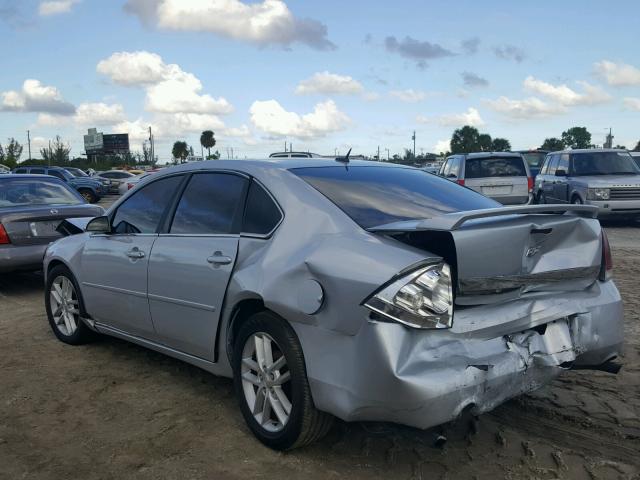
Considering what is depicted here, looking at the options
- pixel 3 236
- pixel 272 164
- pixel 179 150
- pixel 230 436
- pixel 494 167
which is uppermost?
pixel 179 150

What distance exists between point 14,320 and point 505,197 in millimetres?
10125

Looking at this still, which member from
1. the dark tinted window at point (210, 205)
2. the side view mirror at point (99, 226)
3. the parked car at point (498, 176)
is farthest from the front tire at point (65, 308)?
the parked car at point (498, 176)

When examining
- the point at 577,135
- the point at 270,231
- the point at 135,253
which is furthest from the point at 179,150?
the point at 270,231

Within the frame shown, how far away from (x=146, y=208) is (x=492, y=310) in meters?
2.70

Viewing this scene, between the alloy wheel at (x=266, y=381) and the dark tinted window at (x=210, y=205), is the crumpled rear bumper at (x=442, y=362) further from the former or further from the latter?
the dark tinted window at (x=210, y=205)

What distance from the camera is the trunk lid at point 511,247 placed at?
2.96m

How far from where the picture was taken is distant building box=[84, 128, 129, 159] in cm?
9600

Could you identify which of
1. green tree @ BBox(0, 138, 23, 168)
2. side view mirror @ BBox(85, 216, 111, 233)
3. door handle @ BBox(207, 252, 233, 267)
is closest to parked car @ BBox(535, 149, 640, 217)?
side view mirror @ BBox(85, 216, 111, 233)

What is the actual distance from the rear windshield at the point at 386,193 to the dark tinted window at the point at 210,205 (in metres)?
0.43

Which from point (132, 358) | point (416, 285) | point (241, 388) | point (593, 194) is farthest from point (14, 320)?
point (593, 194)

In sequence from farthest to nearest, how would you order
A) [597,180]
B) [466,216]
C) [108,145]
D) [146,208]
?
1. [108,145]
2. [597,180]
3. [146,208]
4. [466,216]

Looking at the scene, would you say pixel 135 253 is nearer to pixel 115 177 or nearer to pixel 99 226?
pixel 99 226

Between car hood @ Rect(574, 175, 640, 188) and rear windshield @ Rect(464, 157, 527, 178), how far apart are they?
1547 millimetres

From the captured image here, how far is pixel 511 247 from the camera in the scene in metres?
3.09
